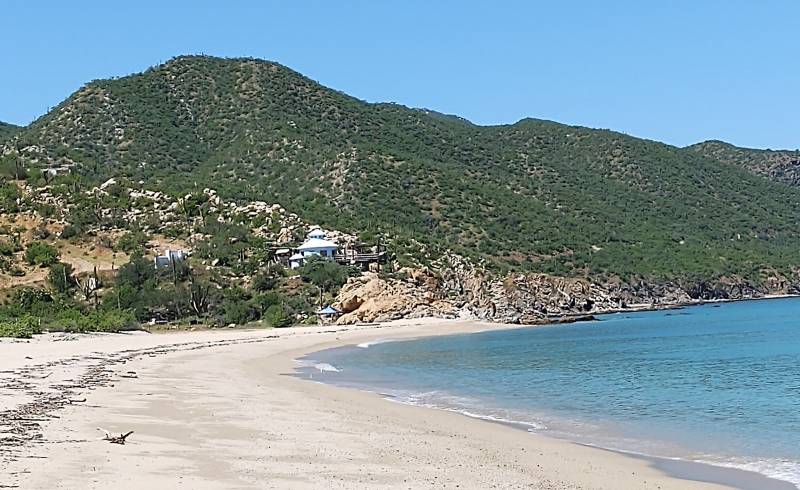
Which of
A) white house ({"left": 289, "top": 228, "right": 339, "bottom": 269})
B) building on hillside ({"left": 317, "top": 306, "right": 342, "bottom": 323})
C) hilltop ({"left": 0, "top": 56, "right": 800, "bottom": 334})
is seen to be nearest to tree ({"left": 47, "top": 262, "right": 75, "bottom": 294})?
hilltop ({"left": 0, "top": 56, "right": 800, "bottom": 334})

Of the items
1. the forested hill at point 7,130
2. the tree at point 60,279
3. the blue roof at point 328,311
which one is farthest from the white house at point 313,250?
the forested hill at point 7,130

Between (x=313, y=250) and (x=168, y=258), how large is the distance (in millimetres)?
12120

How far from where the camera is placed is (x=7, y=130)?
119 m

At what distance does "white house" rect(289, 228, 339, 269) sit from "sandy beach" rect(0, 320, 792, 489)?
46.9 meters

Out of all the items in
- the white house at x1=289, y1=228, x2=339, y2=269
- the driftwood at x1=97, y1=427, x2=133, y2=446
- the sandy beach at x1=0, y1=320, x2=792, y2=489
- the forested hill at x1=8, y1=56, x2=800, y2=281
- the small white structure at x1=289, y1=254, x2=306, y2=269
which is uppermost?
the forested hill at x1=8, y1=56, x2=800, y2=281

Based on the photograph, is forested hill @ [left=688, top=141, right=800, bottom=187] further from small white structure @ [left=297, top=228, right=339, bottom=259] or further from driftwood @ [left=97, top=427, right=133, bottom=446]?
driftwood @ [left=97, top=427, right=133, bottom=446]

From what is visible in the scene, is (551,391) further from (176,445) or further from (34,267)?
(34,267)

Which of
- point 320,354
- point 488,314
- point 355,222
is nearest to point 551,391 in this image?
point 320,354

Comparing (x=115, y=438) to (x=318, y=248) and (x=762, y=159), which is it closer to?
(x=318, y=248)

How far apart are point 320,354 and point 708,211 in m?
94.0

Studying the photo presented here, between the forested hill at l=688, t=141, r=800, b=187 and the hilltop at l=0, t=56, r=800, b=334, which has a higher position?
the forested hill at l=688, t=141, r=800, b=187

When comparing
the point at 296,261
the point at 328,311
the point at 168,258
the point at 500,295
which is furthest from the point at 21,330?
the point at 500,295

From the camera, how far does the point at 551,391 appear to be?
24578 millimetres

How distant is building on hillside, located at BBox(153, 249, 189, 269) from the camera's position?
6537cm
